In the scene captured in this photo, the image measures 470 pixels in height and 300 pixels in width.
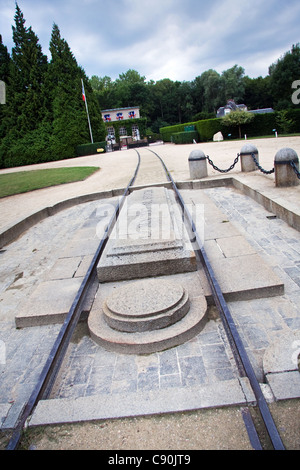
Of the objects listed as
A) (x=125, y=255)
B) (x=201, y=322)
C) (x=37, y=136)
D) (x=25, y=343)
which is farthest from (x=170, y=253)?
(x=37, y=136)

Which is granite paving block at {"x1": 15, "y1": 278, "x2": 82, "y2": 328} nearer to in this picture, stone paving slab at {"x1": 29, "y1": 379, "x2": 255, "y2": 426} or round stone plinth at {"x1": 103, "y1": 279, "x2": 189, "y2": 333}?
round stone plinth at {"x1": 103, "y1": 279, "x2": 189, "y2": 333}

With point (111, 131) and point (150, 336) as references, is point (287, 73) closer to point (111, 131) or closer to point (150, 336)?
point (111, 131)

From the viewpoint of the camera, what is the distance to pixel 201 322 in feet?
11.4

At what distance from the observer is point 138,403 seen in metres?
2.48

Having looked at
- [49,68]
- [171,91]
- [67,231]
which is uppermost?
[171,91]

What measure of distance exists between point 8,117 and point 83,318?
3510 cm

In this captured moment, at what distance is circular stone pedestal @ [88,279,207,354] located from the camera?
3.25m

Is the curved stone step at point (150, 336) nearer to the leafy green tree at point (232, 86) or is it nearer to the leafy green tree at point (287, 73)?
the leafy green tree at point (287, 73)

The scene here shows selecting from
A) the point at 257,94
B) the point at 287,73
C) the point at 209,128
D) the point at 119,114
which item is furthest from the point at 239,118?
the point at 257,94

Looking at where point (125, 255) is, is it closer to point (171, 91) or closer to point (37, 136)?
point (37, 136)

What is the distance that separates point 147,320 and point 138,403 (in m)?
0.95

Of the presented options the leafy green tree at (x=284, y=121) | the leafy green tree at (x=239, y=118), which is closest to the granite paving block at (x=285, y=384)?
the leafy green tree at (x=284, y=121)

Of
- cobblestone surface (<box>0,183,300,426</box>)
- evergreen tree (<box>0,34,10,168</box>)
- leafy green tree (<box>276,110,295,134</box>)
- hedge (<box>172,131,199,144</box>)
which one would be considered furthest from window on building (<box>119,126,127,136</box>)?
cobblestone surface (<box>0,183,300,426</box>)

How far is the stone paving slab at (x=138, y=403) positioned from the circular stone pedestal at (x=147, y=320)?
2.26 ft
